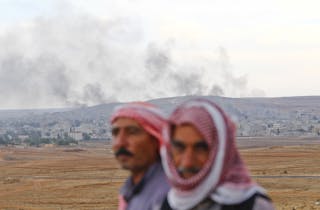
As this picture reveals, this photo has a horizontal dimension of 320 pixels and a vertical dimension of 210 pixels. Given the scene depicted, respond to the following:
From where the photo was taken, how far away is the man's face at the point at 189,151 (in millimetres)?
2771

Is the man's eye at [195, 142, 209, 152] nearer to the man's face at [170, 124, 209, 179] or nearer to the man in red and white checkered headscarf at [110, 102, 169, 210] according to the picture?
the man's face at [170, 124, 209, 179]

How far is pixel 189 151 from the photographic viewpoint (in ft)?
9.23

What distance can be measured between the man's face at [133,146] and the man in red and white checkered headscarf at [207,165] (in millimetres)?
506

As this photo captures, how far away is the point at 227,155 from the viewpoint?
2656 millimetres

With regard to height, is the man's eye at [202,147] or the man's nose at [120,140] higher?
the man's eye at [202,147]

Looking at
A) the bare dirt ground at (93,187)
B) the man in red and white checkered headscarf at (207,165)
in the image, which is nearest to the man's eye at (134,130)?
the man in red and white checkered headscarf at (207,165)

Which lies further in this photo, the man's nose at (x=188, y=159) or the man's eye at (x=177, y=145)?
the man's eye at (x=177, y=145)

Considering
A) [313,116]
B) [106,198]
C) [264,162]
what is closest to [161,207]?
[106,198]

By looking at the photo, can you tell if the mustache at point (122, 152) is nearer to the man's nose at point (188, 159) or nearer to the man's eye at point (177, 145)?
the man's eye at point (177, 145)

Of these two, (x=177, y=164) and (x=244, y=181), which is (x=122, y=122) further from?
(x=244, y=181)

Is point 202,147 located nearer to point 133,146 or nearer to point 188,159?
point 188,159

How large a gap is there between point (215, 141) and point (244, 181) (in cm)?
20

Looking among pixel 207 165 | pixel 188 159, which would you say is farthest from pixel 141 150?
pixel 207 165

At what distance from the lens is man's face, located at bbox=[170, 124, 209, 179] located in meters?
2.77
